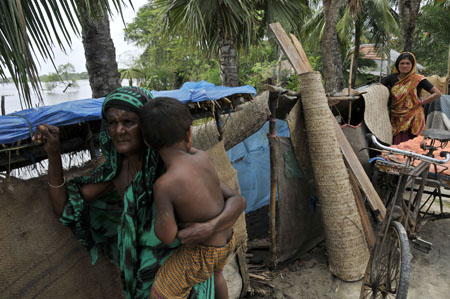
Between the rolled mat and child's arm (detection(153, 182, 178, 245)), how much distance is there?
2152 millimetres

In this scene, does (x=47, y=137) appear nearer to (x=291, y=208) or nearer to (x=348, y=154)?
(x=291, y=208)

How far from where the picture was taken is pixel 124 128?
125 cm

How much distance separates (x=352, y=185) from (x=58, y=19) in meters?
2.90

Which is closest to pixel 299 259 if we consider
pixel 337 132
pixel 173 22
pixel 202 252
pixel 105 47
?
pixel 337 132

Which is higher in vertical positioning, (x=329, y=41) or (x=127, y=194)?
(x=329, y=41)

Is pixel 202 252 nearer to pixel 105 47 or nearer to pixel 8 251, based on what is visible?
pixel 8 251

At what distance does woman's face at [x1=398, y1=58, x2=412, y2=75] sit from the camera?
4039 mm

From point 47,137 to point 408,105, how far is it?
433 cm

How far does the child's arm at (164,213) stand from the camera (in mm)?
1205

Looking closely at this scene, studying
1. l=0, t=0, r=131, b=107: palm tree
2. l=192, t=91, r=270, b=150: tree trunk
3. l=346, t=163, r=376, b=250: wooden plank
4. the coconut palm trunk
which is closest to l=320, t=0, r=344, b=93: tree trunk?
the coconut palm trunk

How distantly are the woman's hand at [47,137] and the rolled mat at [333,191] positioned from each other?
7.72ft

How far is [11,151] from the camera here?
142 centimetres

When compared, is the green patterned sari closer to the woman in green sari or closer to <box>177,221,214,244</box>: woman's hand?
the woman in green sari

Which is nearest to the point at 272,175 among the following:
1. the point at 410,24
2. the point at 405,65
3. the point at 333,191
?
the point at 333,191
